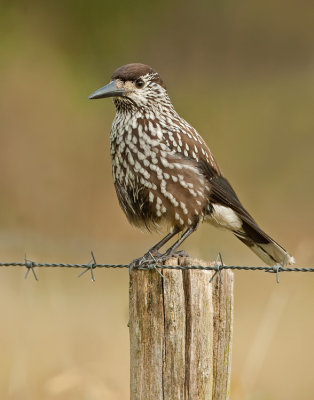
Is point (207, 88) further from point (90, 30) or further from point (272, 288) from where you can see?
point (272, 288)

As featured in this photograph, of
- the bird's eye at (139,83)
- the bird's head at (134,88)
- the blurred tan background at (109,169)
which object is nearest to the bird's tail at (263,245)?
the blurred tan background at (109,169)

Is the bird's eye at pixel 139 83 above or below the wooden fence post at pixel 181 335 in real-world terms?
above

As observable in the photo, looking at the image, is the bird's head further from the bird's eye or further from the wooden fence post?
the wooden fence post

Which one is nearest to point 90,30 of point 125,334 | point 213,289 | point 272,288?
point 272,288

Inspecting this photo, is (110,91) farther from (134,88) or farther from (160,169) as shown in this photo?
(160,169)

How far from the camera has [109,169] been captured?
10906 mm

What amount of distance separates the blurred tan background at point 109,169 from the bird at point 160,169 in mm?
591

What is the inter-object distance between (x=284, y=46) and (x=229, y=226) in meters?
11.4

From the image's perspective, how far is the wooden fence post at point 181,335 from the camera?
3.49 metres

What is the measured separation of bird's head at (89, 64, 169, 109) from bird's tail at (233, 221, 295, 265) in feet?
3.09

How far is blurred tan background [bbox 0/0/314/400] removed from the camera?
6449 mm

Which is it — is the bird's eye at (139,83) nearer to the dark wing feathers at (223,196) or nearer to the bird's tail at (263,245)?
the dark wing feathers at (223,196)

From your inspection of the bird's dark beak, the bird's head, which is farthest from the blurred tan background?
the bird's dark beak

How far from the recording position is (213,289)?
11.9 ft
